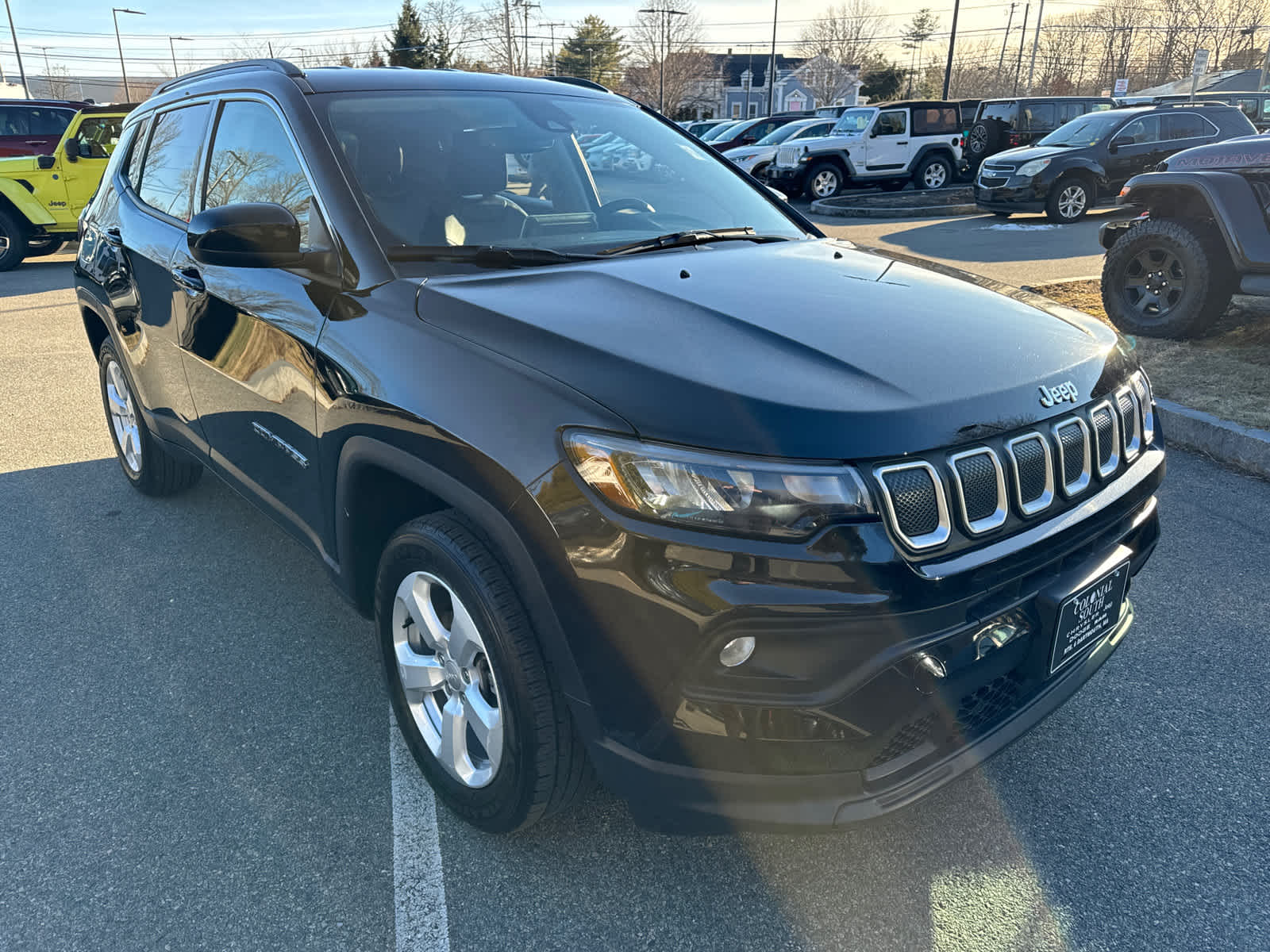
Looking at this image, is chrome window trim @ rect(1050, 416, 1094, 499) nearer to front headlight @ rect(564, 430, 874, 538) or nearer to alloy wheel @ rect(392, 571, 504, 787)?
front headlight @ rect(564, 430, 874, 538)

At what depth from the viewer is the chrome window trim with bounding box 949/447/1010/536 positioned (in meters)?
1.74

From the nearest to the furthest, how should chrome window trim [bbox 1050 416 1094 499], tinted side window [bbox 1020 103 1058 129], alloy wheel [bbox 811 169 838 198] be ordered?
chrome window trim [bbox 1050 416 1094 499], tinted side window [bbox 1020 103 1058 129], alloy wheel [bbox 811 169 838 198]

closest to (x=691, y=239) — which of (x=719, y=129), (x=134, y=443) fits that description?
(x=134, y=443)

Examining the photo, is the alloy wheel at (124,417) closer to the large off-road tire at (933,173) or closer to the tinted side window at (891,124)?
the tinted side window at (891,124)

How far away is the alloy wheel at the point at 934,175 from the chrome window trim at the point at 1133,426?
18.5 metres

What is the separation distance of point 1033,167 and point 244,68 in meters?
13.1

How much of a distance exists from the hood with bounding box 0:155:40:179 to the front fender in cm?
9

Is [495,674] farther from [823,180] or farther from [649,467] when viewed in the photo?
[823,180]

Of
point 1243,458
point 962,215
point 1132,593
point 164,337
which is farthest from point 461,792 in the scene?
point 962,215

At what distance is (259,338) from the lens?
2676 mm

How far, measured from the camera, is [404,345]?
6.95 ft

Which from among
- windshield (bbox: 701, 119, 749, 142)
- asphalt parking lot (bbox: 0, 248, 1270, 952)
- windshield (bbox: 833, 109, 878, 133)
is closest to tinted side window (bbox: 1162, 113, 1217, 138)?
windshield (bbox: 833, 109, 878, 133)

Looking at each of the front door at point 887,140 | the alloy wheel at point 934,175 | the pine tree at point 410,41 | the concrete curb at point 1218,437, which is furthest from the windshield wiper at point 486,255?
the pine tree at point 410,41

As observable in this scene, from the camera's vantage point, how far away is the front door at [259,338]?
250cm
